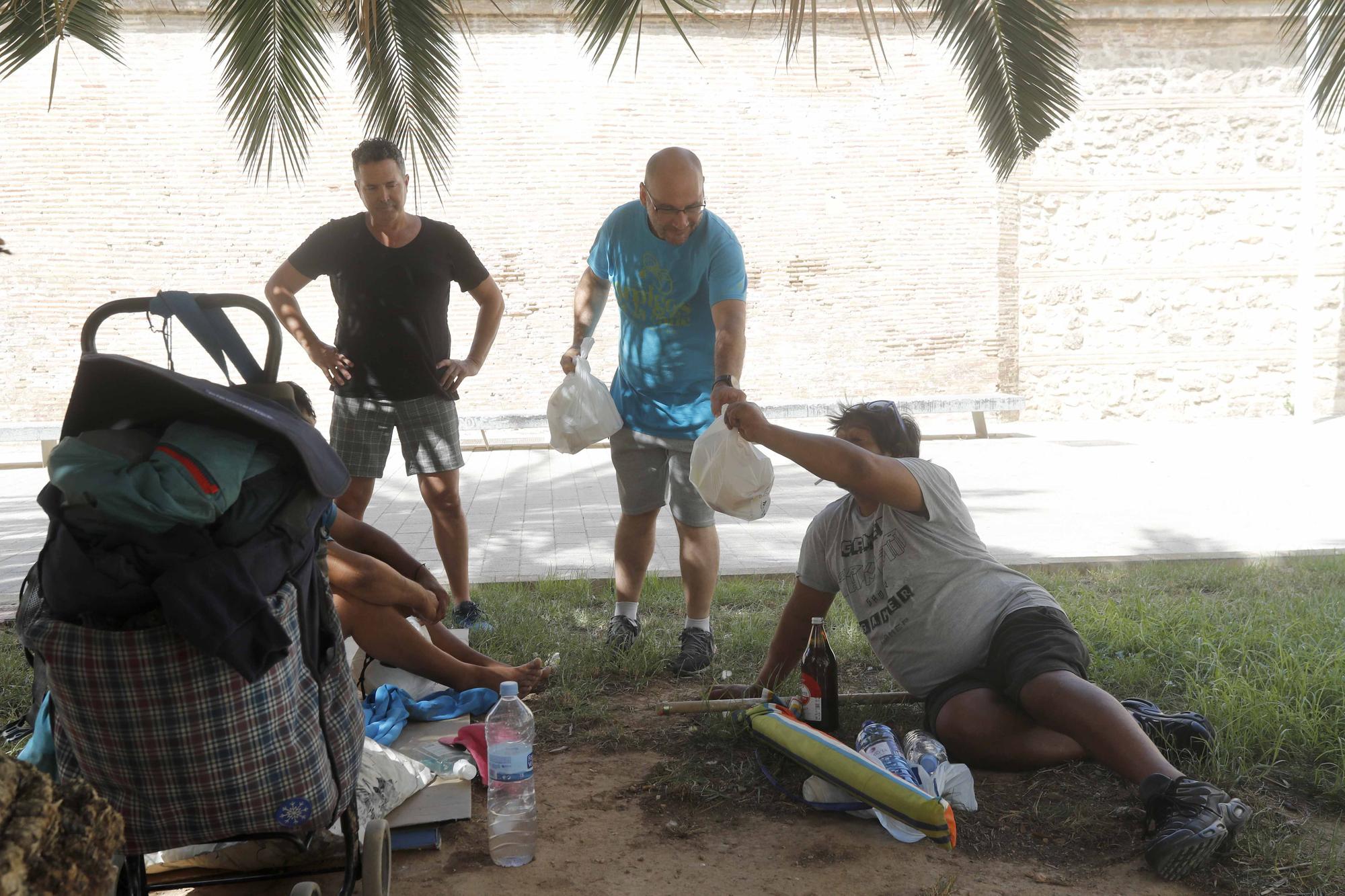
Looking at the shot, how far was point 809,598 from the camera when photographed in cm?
347

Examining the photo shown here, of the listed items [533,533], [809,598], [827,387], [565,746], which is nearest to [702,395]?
[809,598]

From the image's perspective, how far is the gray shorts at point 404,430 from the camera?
4535 millimetres

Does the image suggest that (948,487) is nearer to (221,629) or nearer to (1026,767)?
(1026,767)

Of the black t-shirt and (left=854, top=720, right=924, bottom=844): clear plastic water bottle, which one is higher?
the black t-shirt

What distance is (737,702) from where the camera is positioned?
11.5ft

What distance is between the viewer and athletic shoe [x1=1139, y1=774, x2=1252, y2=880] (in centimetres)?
247

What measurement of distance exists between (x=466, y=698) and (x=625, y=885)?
1.04m

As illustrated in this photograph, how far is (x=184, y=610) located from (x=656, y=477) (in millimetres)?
2653

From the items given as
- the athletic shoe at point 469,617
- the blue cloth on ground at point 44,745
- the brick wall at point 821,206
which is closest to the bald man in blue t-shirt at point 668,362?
the athletic shoe at point 469,617

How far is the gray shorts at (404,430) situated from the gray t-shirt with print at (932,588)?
6.68 ft

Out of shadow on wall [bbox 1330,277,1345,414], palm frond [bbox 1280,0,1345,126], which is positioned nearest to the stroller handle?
palm frond [bbox 1280,0,1345,126]

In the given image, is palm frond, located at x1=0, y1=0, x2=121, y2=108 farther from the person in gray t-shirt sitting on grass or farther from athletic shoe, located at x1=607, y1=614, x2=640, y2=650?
athletic shoe, located at x1=607, y1=614, x2=640, y2=650

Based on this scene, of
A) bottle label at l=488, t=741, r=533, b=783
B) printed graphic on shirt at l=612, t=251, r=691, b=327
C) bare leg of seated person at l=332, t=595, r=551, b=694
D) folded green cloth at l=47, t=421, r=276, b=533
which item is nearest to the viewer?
folded green cloth at l=47, t=421, r=276, b=533

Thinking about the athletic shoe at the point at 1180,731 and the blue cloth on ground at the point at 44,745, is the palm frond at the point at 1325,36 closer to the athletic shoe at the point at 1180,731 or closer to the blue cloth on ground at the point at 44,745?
the athletic shoe at the point at 1180,731
